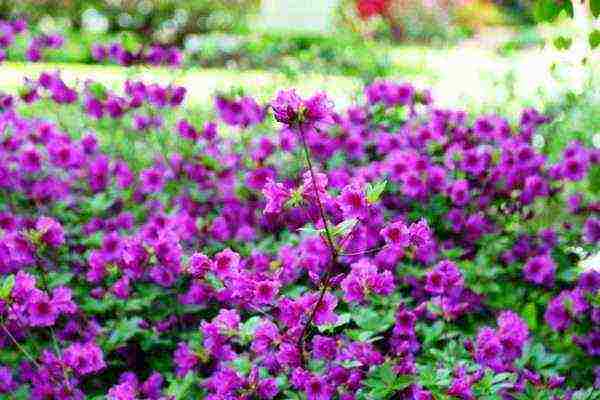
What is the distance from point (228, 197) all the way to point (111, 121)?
1203 mm

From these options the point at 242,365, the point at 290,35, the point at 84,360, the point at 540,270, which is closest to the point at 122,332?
the point at 84,360

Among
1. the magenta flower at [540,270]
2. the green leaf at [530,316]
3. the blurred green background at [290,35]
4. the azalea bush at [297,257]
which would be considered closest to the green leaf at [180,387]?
the azalea bush at [297,257]

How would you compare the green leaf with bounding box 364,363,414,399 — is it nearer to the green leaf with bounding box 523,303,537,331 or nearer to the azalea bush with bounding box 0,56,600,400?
the azalea bush with bounding box 0,56,600,400

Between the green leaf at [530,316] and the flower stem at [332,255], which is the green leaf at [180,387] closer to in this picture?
the flower stem at [332,255]

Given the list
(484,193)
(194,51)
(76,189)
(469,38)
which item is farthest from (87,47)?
(484,193)

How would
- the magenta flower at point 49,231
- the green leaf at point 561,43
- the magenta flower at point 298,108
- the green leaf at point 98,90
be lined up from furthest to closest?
the green leaf at point 98,90, the green leaf at point 561,43, the magenta flower at point 49,231, the magenta flower at point 298,108

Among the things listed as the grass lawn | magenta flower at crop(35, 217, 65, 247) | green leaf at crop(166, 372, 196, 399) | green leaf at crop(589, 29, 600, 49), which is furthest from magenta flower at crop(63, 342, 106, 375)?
the grass lawn

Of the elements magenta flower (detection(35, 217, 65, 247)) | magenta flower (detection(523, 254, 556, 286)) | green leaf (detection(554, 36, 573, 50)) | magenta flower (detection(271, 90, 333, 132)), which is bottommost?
magenta flower (detection(523, 254, 556, 286))

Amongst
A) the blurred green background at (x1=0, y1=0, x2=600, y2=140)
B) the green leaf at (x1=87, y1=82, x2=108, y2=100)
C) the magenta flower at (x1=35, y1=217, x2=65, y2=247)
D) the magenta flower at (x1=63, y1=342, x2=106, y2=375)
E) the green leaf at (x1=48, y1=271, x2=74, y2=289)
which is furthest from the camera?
the blurred green background at (x1=0, y1=0, x2=600, y2=140)

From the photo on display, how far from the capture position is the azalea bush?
1.89 metres

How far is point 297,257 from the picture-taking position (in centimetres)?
266

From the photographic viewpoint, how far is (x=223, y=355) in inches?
85.8

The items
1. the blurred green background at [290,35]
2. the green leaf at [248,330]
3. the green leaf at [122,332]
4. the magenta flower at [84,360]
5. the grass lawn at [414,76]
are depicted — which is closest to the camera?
the green leaf at [248,330]

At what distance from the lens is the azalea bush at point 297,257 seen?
189 cm
